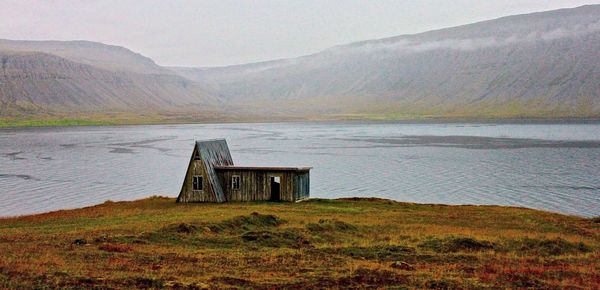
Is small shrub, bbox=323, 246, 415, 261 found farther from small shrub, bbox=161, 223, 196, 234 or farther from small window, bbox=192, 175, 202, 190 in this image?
small window, bbox=192, 175, 202, 190

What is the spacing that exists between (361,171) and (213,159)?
43038 mm

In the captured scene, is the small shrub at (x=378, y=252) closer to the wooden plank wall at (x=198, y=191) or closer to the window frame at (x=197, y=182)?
the wooden plank wall at (x=198, y=191)

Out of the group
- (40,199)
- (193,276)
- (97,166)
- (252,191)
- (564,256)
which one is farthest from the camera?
(97,166)

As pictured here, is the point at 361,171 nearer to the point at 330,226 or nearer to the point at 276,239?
the point at 330,226

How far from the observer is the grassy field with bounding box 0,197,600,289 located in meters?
Answer: 23.6

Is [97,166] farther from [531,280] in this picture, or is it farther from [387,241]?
[531,280]

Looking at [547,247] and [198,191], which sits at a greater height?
[547,247]

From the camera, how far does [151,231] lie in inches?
1401

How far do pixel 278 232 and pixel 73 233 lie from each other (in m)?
11.8

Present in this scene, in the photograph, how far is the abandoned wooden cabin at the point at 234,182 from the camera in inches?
2239

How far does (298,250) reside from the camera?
31438mm

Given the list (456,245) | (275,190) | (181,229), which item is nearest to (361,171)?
(275,190)

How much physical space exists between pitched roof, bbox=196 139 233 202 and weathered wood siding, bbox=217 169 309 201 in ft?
2.49

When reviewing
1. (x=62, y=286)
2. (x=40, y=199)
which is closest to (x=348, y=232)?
(x=62, y=286)
